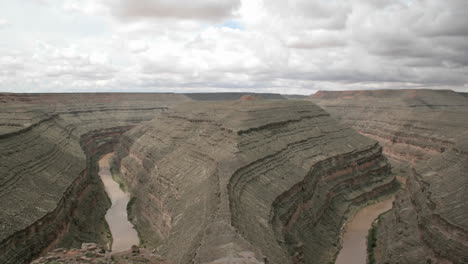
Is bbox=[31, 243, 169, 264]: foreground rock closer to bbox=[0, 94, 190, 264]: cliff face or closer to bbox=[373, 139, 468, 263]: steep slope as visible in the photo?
bbox=[0, 94, 190, 264]: cliff face

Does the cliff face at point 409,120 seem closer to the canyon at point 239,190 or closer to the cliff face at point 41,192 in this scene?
the canyon at point 239,190

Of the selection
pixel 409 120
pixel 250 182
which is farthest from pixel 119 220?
pixel 409 120

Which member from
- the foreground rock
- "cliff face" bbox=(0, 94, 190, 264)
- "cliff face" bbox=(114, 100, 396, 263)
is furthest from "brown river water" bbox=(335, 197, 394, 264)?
"cliff face" bbox=(0, 94, 190, 264)

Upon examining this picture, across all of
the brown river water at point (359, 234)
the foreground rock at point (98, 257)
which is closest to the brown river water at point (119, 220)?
the foreground rock at point (98, 257)

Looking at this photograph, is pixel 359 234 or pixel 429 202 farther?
pixel 359 234

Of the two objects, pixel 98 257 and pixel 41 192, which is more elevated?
pixel 98 257

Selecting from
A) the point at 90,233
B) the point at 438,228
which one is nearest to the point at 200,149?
the point at 90,233

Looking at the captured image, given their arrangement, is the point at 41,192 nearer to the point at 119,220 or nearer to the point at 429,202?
the point at 119,220
